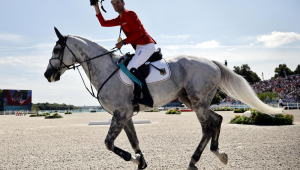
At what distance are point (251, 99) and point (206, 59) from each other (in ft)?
4.02

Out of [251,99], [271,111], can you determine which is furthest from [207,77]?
[271,111]

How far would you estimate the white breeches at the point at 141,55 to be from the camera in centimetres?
464

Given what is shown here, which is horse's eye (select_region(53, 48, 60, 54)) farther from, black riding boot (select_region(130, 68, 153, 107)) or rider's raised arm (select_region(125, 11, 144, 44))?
black riding boot (select_region(130, 68, 153, 107))

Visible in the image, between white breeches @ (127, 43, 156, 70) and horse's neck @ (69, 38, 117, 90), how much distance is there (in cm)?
43

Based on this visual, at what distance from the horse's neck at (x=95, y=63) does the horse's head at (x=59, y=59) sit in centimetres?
22

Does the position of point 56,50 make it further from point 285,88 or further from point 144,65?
point 285,88

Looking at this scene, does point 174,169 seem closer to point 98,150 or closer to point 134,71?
point 134,71

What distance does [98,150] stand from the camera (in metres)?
8.55

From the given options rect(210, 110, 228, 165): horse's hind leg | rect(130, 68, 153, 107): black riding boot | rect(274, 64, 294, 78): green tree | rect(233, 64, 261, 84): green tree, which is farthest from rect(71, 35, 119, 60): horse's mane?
rect(274, 64, 294, 78): green tree

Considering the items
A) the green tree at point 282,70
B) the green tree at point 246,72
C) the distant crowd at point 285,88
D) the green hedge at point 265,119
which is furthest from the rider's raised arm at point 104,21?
the green tree at point 282,70

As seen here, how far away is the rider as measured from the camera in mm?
4523

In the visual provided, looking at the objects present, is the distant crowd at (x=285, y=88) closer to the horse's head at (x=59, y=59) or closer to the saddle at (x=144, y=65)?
the saddle at (x=144, y=65)

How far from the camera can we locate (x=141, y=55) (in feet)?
15.4

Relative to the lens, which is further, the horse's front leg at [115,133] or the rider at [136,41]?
the rider at [136,41]
